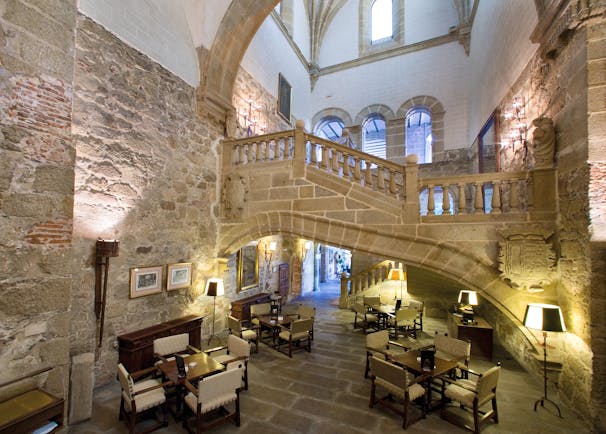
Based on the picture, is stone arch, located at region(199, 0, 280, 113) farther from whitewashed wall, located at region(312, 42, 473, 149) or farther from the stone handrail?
the stone handrail

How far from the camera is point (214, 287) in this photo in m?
6.02

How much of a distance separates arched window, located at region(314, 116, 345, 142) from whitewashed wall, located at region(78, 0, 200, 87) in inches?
263

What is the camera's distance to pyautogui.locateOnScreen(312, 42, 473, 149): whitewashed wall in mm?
9625

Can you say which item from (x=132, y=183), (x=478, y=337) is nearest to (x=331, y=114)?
(x=132, y=183)

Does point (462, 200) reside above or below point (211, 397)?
above

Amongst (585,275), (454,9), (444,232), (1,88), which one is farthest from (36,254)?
(454,9)

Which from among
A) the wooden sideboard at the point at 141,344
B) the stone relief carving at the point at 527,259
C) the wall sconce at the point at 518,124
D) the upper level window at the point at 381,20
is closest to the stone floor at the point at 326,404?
the wooden sideboard at the point at 141,344

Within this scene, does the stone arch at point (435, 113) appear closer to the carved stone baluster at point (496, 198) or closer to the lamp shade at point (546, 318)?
the carved stone baluster at point (496, 198)

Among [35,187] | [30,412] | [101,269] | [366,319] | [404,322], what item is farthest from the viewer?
[366,319]

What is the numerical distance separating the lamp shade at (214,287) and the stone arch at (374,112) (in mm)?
8113

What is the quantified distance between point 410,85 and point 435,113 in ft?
4.72

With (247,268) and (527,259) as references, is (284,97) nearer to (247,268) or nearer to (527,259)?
(247,268)

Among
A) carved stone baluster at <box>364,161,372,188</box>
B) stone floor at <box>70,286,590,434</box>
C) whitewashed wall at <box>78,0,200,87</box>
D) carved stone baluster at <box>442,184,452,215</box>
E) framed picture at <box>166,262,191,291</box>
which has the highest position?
whitewashed wall at <box>78,0,200,87</box>

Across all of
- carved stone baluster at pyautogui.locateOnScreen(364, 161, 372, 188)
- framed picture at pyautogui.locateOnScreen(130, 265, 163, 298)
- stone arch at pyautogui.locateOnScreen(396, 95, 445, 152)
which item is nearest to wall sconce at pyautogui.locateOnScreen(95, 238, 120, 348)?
framed picture at pyautogui.locateOnScreen(130, 265, 163, 298)
